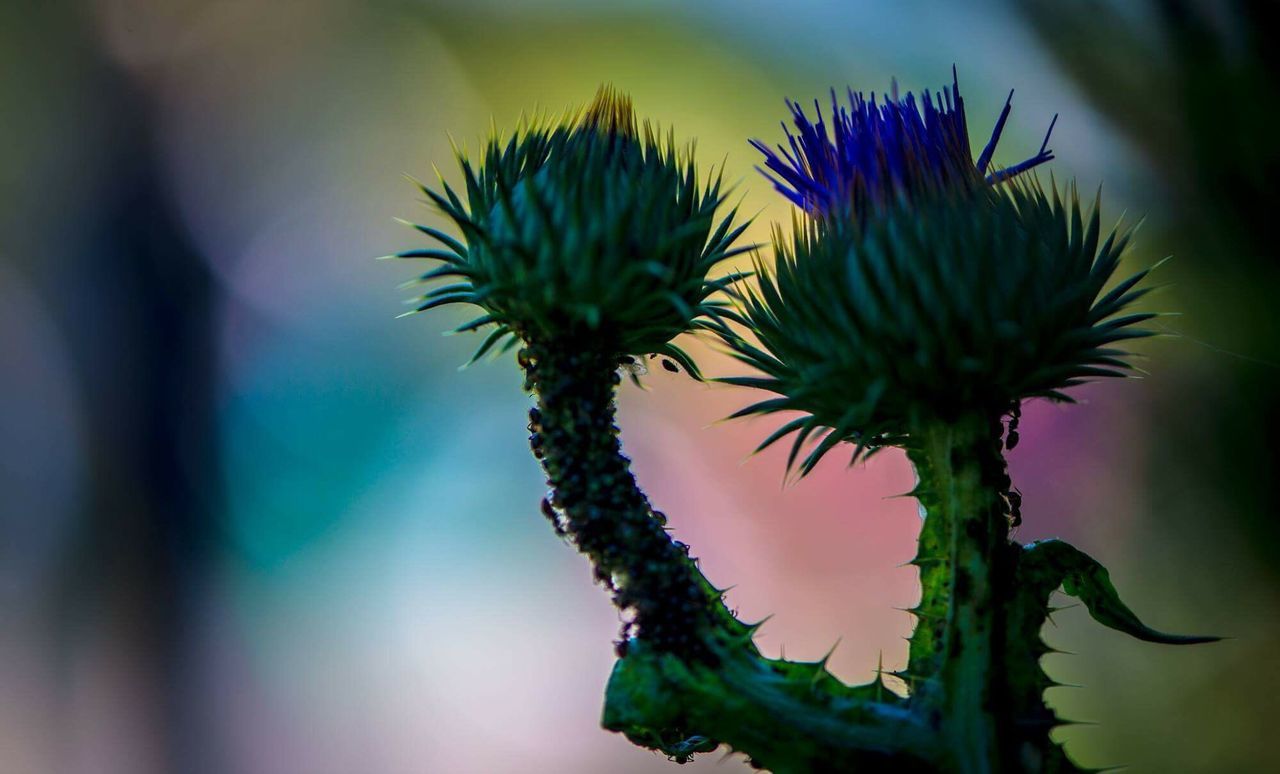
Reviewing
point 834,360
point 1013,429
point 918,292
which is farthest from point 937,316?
point 1013,429

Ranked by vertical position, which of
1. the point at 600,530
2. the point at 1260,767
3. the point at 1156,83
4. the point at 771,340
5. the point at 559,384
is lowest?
the point at 1260,767

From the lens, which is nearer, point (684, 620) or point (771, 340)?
point (684, 620)

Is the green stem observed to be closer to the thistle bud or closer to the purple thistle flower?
the thistle bud

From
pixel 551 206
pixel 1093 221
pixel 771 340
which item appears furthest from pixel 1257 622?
pixel 551 206

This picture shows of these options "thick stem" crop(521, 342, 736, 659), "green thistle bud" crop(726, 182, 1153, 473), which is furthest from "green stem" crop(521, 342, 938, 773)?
"green thistle bud" crop(726, 182, 1153, 473)

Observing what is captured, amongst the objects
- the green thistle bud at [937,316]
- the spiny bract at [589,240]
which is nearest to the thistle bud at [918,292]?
the green thistle bud at [937,316]

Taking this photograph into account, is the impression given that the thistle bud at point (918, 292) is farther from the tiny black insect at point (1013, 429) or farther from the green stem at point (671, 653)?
the green stem at point (671, 653)

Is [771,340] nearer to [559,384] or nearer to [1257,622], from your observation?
[559,384]
